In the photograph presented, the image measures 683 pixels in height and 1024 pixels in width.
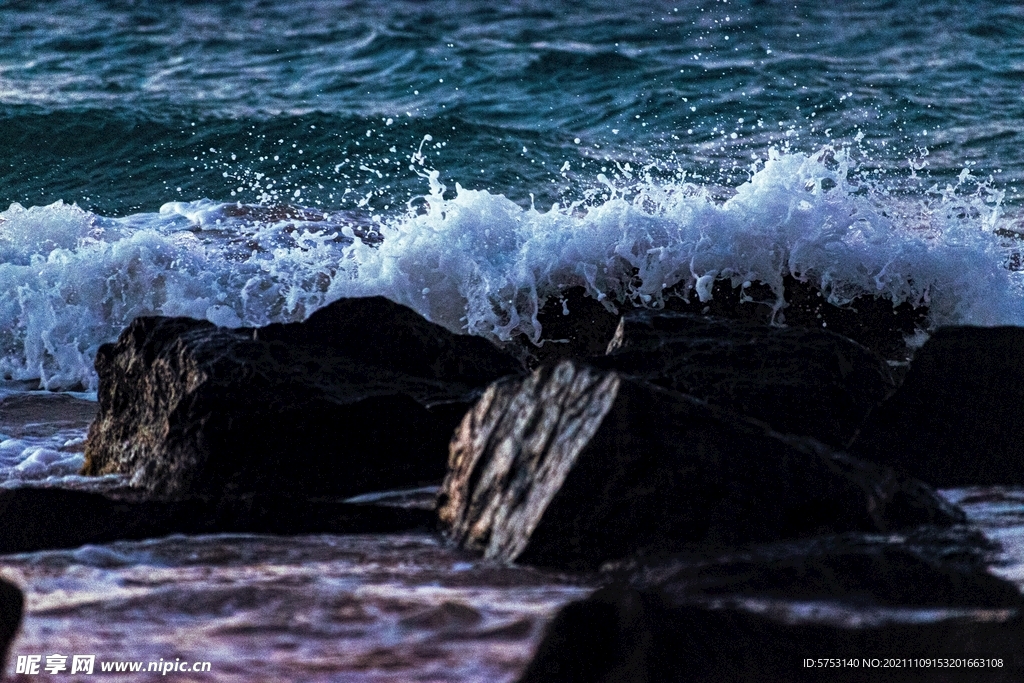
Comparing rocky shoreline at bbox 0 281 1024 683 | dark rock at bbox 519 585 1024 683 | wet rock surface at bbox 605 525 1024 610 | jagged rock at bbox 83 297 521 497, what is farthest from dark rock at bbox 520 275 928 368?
dark rock at bbox 519 585 1024 683

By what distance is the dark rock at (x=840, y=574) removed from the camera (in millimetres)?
2547

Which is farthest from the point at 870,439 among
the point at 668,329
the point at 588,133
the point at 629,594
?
the point at 588,133

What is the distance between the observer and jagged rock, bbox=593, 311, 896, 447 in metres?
3.39

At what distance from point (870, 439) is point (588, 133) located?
6.28 meters

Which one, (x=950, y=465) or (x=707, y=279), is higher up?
(x=707, y=279)

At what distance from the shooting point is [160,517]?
10.1 feet

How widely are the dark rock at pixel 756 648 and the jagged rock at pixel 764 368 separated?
986mm

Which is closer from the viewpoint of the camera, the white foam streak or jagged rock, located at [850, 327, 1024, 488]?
jagged rock, located at [850, 327, 1024, 488]

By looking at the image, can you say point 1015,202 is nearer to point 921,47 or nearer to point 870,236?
point 870,236

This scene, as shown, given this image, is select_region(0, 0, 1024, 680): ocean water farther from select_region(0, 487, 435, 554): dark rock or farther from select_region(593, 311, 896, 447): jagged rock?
select_region(593, 311, 896, 447): jagged rock

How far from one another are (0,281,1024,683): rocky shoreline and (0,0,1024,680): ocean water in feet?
0.80

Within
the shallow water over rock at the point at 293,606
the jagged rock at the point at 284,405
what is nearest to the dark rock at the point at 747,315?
the jagged rock at the point at 284,405

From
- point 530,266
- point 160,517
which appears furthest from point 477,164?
point 160,517

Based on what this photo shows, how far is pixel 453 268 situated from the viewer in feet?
17.0
